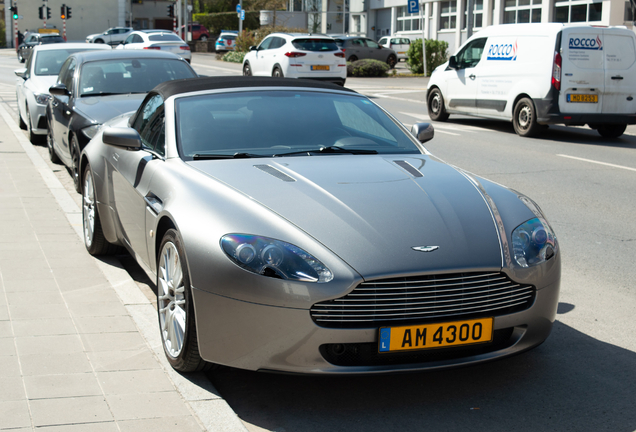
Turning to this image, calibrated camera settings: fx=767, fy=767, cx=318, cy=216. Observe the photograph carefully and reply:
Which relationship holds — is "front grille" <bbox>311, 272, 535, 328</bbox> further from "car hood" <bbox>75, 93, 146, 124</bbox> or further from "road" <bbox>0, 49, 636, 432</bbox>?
"car hood" <bbox>75, 93, 146, 124</bbox>

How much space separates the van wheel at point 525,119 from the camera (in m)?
14.1

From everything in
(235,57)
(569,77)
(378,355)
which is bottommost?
(378,355)

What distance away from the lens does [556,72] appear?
1359cm

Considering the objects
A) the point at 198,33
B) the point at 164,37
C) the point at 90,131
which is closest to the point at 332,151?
the point at 90,131

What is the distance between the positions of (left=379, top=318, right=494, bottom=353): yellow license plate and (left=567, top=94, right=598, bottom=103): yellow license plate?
37.1 feet

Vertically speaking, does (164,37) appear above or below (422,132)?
above

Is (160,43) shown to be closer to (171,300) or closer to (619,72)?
(619,72)

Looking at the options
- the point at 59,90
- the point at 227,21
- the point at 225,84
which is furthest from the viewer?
the point at 227,21

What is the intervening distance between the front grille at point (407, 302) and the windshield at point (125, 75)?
6602 mm

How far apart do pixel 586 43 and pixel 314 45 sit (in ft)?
38.7

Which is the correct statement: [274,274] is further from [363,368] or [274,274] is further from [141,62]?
[141,62]

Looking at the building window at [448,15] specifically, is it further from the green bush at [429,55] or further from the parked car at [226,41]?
the parked car at [226,41]

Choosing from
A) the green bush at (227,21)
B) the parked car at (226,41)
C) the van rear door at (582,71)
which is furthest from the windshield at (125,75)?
the green bush at (227,21)

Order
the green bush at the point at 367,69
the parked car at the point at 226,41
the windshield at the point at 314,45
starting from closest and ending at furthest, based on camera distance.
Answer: the windshield at the point at 314,45 < the green bush at the point at 367,69 < the parked car at the point at 226,41
